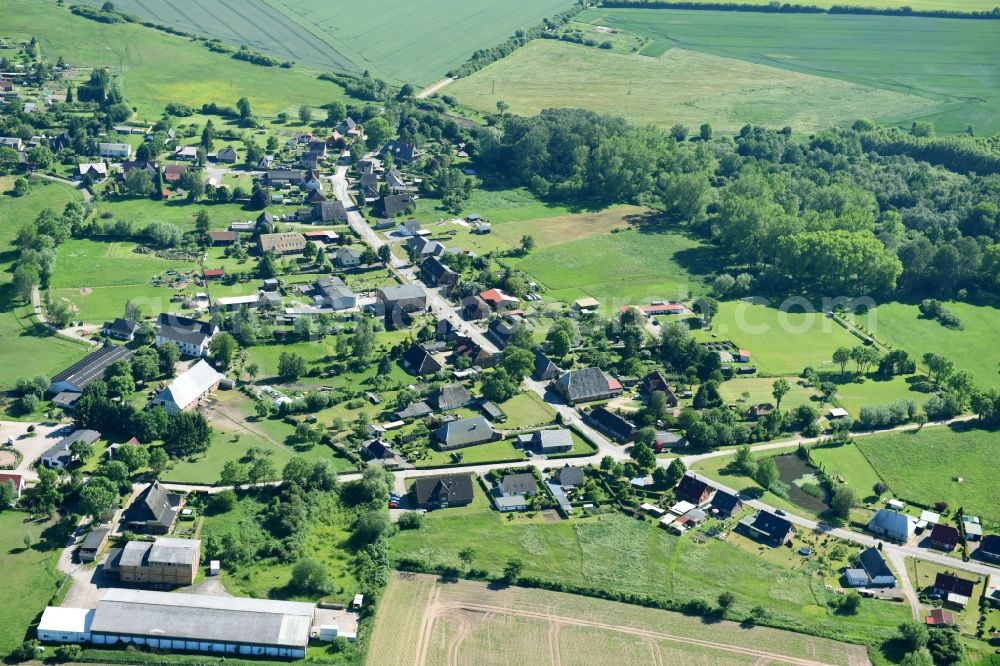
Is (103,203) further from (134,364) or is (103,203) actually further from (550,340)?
(550,340)

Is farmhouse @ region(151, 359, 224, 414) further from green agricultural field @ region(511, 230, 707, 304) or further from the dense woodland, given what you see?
the dense woodland

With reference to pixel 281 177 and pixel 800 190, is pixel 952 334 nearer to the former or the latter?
pixel 800 190

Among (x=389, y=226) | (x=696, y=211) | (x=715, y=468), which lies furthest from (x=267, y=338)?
(x=696, y=211)

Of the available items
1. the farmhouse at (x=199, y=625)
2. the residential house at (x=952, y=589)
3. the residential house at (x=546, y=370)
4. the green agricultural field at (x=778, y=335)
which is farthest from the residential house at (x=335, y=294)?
the residential house at (x=952, y=589)

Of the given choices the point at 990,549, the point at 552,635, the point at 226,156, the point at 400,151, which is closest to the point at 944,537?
the point at 990,549

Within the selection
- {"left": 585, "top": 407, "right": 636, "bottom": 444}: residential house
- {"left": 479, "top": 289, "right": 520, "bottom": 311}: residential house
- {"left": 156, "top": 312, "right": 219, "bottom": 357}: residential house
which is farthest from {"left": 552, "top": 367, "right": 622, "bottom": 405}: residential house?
{"left": 156, "top": 312, "right": 219, "bottom": 357}: residential house

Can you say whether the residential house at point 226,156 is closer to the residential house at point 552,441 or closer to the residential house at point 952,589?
the residential house at point 552,441
